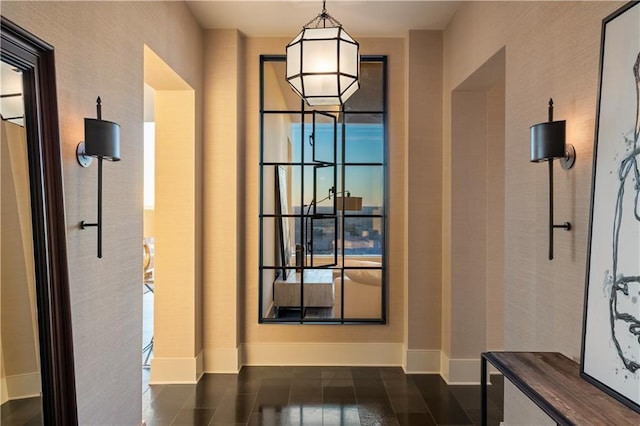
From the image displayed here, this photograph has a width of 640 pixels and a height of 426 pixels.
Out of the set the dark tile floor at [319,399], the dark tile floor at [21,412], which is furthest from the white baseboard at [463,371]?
the dark tile floor at [21,412]

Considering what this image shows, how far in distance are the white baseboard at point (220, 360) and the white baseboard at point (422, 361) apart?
5.20ft

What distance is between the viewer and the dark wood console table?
1.23 m

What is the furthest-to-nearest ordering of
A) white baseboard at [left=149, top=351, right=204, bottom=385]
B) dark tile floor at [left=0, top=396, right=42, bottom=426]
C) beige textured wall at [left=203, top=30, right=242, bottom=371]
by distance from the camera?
beige textured wall at [left=203, top=30, right=242, bottom=371], white baseboard at [left=149, top=351, right=204, bottom=385], dark tile floor at [left=0, top=396, right=42, bottom=426]

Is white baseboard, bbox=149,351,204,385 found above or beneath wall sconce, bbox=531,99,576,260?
beneath

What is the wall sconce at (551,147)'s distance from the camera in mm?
1749

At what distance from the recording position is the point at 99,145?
1.80 meters

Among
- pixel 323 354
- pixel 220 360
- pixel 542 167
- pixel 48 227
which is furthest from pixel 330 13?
pixel 220 360

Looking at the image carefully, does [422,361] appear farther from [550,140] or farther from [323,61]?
[323,61]

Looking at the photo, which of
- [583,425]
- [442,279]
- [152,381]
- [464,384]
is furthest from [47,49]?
[464,384]

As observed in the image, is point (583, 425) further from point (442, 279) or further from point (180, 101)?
point (180, 101)

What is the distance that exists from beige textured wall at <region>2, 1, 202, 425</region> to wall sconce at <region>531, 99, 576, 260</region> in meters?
2.04

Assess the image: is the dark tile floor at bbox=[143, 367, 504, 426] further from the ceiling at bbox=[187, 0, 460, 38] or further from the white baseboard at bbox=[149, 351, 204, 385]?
the ceiling at bbox=[187, 0, 460, 38]

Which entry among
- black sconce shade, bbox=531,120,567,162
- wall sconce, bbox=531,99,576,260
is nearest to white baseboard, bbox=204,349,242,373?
wall sconce, bbox=531,99,576,260

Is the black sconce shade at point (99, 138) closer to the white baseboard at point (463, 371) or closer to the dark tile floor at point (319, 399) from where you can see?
the dark tile floor at point (319, 399)
